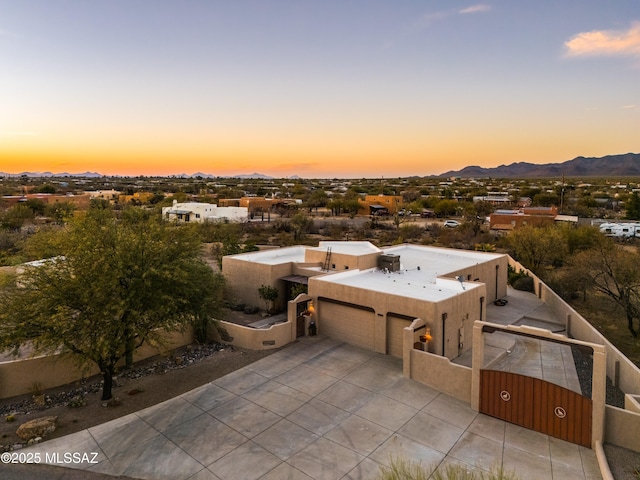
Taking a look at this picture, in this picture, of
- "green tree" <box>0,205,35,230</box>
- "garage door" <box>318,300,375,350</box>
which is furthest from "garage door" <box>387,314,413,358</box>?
"green tree" <box>0,205,35,230</box>

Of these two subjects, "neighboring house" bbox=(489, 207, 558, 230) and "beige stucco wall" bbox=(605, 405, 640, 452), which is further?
"neighboring house" bbox=(489, 207, 558, 230)

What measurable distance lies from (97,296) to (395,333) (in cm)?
1125

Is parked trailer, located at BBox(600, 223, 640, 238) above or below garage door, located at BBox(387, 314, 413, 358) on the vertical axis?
above

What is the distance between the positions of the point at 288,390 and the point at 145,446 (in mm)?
4827

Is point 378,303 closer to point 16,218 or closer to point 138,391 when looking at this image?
point 138,391

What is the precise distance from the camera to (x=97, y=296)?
13.6 meters

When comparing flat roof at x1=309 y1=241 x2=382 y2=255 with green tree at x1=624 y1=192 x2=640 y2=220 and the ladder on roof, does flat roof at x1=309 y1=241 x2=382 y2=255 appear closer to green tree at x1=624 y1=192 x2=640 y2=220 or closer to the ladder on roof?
the ladder on roof

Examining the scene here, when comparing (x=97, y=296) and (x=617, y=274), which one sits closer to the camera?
(x=97, y=296)

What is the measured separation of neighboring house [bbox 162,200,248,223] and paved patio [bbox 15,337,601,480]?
51762 mm

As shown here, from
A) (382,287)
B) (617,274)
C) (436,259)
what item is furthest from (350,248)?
(617,274)

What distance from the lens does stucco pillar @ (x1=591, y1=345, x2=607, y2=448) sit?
36.1ft

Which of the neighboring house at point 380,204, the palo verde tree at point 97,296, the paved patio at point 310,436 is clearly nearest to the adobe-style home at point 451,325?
the paved patio at point 310,436

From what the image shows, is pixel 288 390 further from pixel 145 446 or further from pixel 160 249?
pixel 160 249

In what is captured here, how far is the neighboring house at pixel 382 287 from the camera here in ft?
56.4
